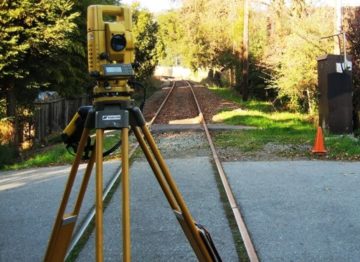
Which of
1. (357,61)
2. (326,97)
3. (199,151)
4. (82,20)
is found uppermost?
(82,20)

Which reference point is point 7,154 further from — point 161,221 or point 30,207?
point 161,221

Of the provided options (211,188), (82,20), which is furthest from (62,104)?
(211,188)

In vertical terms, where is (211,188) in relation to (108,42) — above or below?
below

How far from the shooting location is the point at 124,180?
2844 millimetres

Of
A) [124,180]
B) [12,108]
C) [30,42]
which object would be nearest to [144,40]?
[12,108]

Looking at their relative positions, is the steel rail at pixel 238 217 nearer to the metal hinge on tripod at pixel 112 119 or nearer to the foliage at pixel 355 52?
the metal hinge on tripod at pixel 112 119

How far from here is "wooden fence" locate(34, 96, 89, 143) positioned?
51.4ft

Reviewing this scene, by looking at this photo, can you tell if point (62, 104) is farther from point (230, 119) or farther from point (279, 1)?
point (279, 1)

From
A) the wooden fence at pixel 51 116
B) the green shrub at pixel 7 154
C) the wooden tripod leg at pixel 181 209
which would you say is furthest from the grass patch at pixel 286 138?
the wooden tripod leg at pixel 181 209

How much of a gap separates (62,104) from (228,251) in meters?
14.3

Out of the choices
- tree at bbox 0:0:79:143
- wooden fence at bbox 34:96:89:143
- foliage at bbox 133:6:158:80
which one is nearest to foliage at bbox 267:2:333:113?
wooden fence at bbox 34:96:89:143

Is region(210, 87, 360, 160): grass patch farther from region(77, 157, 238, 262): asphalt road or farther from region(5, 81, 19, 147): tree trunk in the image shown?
region(5, 81, 19, 147): tree trunk

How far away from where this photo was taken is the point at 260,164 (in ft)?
30.7

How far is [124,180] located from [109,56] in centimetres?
69
